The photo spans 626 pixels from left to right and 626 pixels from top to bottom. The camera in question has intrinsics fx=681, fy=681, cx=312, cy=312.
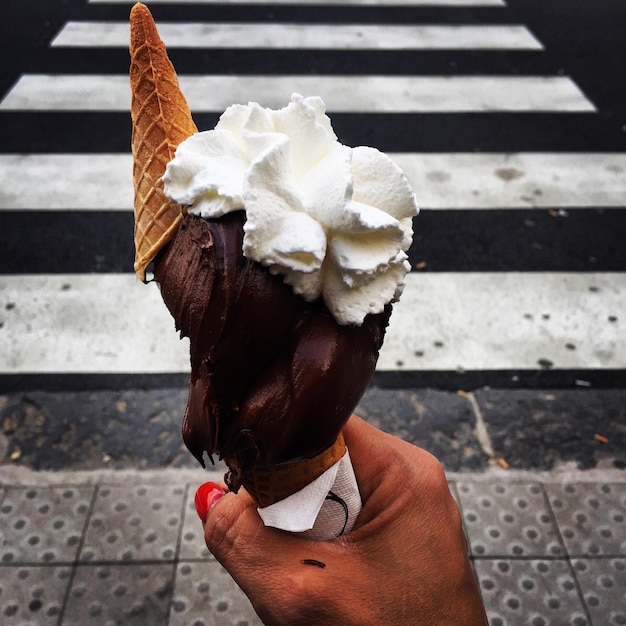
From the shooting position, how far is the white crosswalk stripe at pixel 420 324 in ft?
14.0

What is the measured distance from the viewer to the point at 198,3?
8.20 m

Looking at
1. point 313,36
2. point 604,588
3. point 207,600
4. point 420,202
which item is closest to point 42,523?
point 207,600

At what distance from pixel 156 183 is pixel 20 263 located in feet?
12.1

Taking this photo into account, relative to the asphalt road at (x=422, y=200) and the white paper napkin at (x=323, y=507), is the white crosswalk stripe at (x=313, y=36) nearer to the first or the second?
the asphalt road at (x=422, y=200)

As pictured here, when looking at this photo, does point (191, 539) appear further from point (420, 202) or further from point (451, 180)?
point (451, 180)

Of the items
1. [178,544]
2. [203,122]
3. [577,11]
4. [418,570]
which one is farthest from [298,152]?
[577,11]

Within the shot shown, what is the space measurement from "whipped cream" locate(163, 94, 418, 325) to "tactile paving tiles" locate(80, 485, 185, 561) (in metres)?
2.27

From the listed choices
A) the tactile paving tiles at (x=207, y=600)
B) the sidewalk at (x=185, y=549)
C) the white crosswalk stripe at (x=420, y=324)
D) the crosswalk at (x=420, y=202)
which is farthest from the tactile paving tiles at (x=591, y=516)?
the tactile paving tiles at (x=207, y=600)

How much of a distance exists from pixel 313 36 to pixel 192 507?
5.84 meters

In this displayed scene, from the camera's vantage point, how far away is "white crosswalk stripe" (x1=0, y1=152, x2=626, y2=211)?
5.38 meters

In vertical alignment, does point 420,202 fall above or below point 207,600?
above

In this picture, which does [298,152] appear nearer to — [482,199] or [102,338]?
[102,338]

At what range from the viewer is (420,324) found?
451cm

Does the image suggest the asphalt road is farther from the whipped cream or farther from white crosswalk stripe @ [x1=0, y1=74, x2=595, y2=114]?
the whipped cream
